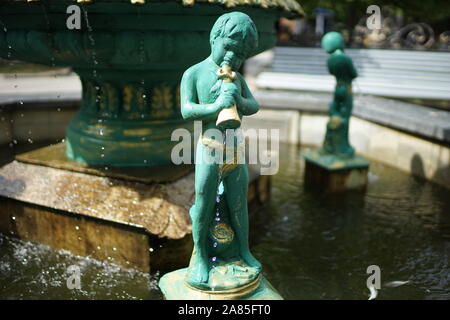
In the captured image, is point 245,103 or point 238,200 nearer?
point 245,103

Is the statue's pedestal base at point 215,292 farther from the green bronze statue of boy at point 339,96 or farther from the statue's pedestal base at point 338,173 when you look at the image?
the green bronze statue of boy at point 339,96

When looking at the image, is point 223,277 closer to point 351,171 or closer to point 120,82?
point 120,82

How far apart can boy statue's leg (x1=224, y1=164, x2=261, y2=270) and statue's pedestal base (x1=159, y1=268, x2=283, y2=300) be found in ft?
0.36

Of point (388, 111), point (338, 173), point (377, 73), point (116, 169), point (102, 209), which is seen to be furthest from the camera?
point (377, 73)

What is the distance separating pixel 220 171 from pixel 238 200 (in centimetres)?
18

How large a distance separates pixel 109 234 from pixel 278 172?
8.20 feet

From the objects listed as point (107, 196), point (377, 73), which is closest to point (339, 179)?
point (107, 196)

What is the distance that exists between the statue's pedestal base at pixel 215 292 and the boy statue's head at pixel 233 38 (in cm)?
103

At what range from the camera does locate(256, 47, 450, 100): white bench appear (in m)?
10.6

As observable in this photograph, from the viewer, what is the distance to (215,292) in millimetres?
2080

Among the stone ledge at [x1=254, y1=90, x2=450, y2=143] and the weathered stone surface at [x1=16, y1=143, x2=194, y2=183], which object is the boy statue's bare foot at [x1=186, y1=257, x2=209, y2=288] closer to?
the weathered stone surface at [x1=16, y1=143, x2=194, y2=183]

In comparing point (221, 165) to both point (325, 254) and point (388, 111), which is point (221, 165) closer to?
point (325, 254)

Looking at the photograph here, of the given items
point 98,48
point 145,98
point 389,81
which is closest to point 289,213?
point 145,98

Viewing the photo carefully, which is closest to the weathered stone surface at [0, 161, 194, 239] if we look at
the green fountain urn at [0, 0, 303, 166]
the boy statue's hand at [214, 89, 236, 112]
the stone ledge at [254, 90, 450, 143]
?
the green fountain urn at [0, 0, 303, 166]
